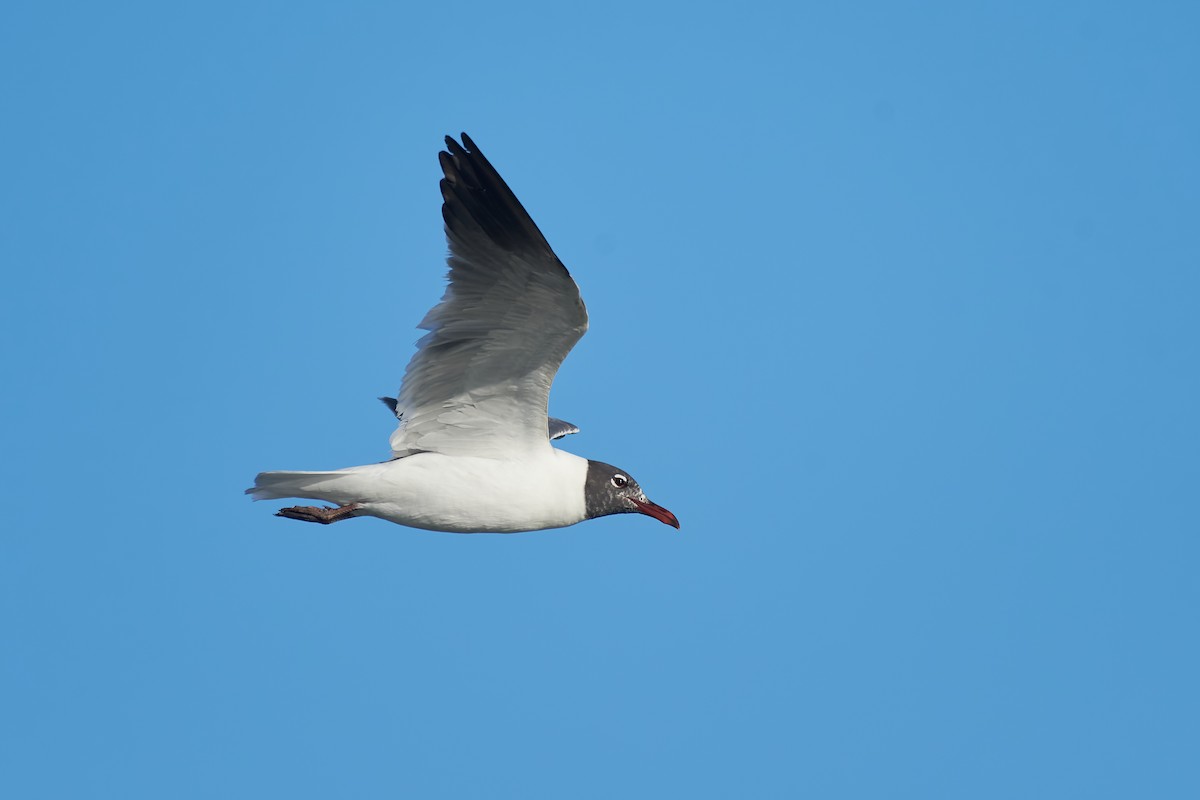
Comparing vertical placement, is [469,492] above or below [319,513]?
above

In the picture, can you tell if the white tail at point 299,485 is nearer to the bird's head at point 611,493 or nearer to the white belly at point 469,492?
the white belly at point 469,492

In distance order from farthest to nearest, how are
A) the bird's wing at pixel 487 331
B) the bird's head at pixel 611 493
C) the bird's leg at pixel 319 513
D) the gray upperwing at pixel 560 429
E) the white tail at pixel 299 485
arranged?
the gray upperwing at pixel 560 429, the bird's head at pixel 611 493, the bird's leg at pixel 319 513, the white tail at pixel 299 485, the bird's wing at pixel 487 331

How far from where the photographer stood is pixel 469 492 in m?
11.8

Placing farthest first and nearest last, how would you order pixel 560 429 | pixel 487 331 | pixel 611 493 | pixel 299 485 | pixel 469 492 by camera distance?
pixel 560 429
pixel 611 493
pixel 469 492
pixel 299 485
pixel 487 331

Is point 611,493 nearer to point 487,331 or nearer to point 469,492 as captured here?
point 469,492

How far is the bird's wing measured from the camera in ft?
35.2

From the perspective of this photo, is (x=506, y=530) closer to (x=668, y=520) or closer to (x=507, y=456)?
(x=507, y=456)

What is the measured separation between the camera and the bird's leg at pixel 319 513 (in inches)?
456

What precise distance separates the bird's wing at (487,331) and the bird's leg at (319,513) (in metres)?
0.75

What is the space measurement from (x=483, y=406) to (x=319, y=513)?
164 centimetres

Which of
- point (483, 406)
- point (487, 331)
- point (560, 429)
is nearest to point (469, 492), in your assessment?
point (483, 406)

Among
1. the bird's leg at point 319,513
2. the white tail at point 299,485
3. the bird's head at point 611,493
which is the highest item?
the bird's head at point 611,493

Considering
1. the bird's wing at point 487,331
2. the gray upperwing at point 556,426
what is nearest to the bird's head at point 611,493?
the bird's wing at point 487,331

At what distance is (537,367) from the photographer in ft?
37.4
